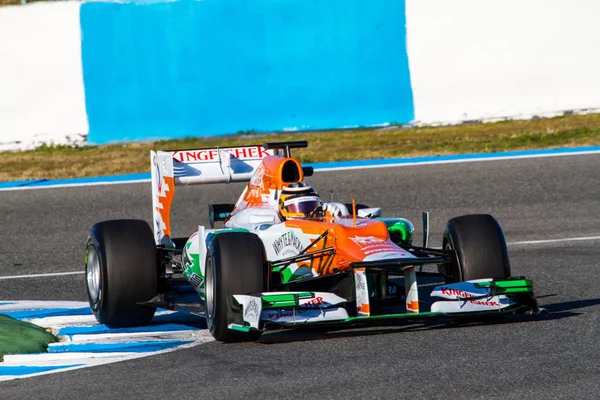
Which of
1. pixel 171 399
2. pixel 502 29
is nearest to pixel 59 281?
pixel 171 399

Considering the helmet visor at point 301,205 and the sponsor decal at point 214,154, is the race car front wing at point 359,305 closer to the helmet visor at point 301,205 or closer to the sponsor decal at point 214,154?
the helmet visor at point 301,205

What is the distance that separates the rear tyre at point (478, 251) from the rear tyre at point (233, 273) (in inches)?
53.5

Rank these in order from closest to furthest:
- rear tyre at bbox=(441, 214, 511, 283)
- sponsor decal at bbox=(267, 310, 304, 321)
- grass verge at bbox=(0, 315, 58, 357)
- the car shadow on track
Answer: sponsor decal at bbox=(267, 310, 304, 321), grass verge at bbox=(0, 315, 58, 357), the car shadow on track, rear tyre at bbox=(441, 214, 511, 283)

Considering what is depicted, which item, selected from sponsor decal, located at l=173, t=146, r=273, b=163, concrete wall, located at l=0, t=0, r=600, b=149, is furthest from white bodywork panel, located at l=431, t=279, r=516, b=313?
concrete wall, located at l=0, t=0, r=600, b=149

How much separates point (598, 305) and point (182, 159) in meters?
3.52

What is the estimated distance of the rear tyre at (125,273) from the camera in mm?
7949

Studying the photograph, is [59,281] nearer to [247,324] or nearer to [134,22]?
[247,324]

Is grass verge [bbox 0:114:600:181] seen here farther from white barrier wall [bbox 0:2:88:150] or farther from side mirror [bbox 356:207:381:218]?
side mirror [bbox 356:207:381:218]

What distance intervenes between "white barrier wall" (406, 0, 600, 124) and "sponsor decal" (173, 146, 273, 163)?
21.2ft

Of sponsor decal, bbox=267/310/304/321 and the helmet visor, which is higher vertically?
the helmet visor

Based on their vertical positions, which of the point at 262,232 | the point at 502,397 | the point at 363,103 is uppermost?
the point at 363,103

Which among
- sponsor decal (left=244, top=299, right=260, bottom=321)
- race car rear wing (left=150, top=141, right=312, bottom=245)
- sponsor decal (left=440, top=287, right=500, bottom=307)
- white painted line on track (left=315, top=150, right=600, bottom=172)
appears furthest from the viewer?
white painted line on track (left=315, top=150, right=600, bottom=172)

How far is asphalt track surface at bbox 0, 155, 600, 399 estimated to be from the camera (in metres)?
5.82

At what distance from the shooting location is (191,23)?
1568 cm
